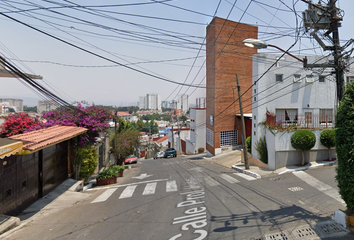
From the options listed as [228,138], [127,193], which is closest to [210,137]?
[228,138]

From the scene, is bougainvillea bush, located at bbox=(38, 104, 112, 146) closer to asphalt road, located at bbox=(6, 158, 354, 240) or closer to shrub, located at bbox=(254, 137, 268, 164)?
asphalt road, located at bbox=(6, 158, 354, 240)

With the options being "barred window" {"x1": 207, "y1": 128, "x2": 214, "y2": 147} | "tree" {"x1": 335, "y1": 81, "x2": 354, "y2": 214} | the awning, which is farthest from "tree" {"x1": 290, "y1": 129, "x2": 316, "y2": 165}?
"barred window" {"x1": 207, "y1": 128, "x2": 214, "y2": 147}

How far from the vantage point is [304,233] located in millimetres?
4879

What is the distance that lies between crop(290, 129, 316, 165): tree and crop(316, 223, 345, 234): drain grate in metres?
7.98

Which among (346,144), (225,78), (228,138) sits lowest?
(228,138)

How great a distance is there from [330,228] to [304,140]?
8.18m

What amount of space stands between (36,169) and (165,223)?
20.7 feet

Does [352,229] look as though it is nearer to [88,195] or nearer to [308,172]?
[308,172]

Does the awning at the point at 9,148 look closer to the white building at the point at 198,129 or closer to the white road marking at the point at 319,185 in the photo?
the white road marking at the point at 319,185

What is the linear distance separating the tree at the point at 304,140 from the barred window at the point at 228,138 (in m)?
13.8

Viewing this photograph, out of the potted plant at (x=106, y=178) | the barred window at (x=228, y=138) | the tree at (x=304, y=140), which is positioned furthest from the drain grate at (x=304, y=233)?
the barred window at (x=228, y=138)

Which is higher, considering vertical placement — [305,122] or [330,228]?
[305,122]

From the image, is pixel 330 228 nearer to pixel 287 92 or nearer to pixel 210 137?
pixel 287 92

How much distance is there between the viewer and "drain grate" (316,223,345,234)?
15.9 ft
